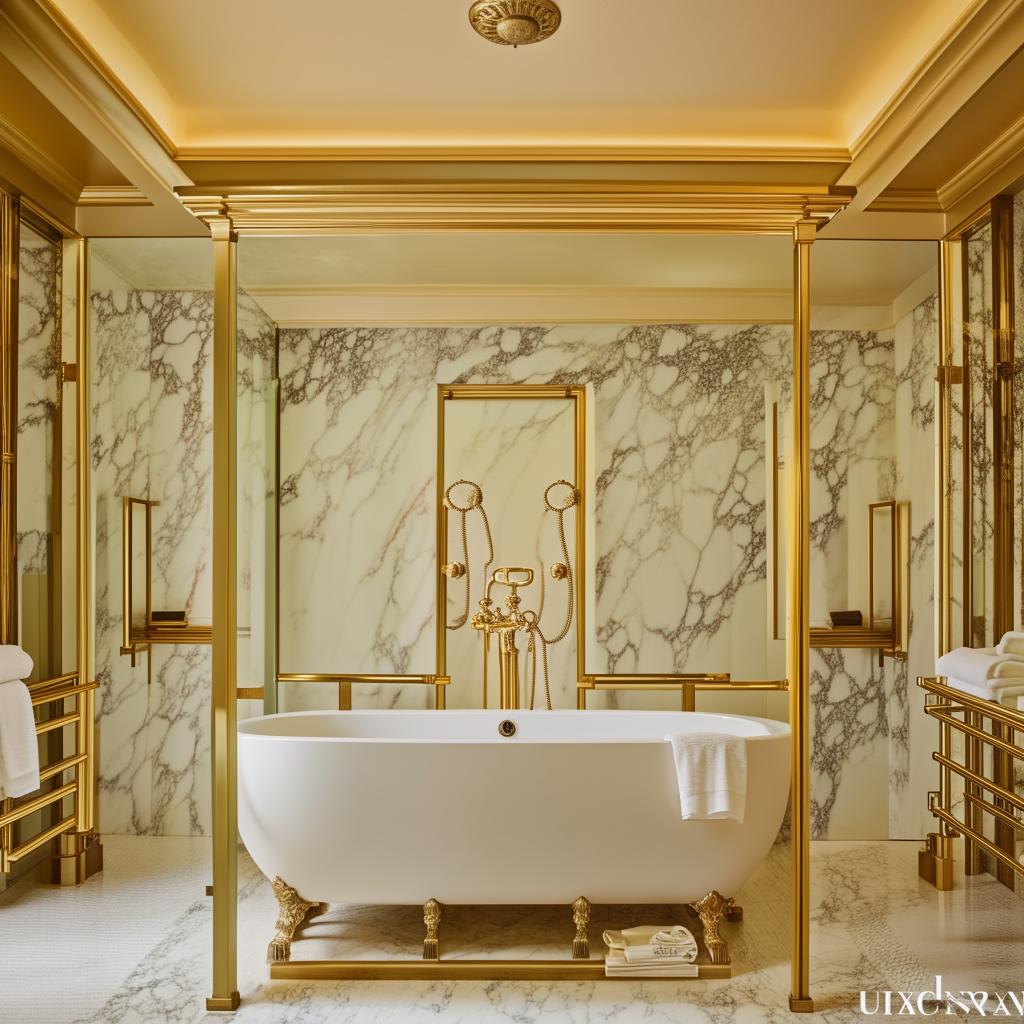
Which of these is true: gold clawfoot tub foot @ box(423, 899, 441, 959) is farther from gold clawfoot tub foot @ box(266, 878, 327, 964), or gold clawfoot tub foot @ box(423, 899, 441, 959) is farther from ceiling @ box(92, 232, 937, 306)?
ceiling @ box(92, 232, 937, 306)

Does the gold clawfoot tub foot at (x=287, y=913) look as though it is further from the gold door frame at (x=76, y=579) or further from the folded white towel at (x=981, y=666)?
the folded white towel at (x=981, y=666)

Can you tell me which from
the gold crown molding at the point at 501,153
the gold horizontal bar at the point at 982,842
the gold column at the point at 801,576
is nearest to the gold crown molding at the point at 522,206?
the gold column at the point at 801,576

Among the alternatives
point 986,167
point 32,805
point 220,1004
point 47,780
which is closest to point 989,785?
point 986,167

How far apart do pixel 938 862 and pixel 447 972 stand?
1.84 meters

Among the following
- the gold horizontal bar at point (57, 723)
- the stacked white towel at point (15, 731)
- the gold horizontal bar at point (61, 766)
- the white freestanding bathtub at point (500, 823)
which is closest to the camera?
A: the stacked white towel at point (15, 731)

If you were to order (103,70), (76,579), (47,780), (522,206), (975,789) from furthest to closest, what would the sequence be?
(76,579)
(47,780)
(975,789)
(522,206)
(103,70)

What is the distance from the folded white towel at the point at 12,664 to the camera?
257 cm

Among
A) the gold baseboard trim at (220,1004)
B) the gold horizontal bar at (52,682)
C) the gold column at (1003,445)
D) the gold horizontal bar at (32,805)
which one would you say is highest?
the gold column at (1003,445)

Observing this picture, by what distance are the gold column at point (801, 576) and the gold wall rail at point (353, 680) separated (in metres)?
1.73

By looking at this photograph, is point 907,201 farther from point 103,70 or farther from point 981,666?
point 103,70

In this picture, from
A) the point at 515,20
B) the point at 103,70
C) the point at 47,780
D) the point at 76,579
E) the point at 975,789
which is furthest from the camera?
the point at 76,579

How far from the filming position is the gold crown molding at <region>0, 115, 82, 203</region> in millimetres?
2800

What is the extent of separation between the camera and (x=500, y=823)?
9.22ft

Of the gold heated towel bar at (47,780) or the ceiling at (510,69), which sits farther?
the gold heated towel bar at (47,780)
